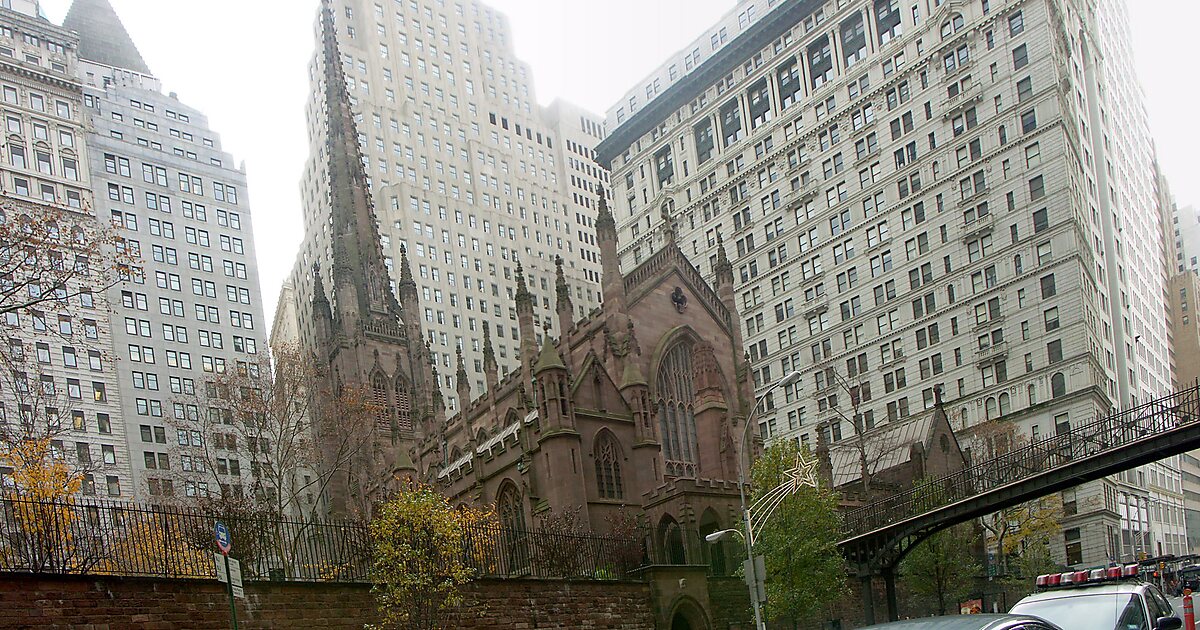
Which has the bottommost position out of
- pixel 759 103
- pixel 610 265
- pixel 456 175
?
pixel 610 265

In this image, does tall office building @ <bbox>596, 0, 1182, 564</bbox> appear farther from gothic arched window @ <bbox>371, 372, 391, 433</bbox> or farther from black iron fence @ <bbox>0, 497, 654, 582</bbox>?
black iron fence @ <bbox>0, 497, 654, 582</bbox>

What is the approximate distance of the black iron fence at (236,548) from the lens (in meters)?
22.2

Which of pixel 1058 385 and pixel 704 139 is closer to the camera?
pixel 1058 385

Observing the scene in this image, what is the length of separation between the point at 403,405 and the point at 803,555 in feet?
190

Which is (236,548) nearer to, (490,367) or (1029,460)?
(1029,460)

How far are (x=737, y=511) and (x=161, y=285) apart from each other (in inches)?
2113

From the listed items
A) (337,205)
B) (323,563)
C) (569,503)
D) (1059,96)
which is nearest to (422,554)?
(323,563)

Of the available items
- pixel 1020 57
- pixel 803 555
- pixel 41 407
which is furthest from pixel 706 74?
pixel 803 555

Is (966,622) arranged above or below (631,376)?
below

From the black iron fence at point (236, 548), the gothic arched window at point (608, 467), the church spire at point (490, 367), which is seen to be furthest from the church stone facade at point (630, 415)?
the black iron fence at point (236, 548)

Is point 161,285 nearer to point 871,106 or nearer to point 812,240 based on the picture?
point 812,240

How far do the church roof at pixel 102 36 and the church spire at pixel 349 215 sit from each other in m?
18.0

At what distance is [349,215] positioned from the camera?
106 metres

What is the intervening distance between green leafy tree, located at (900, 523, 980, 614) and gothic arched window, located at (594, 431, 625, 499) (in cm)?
1334
